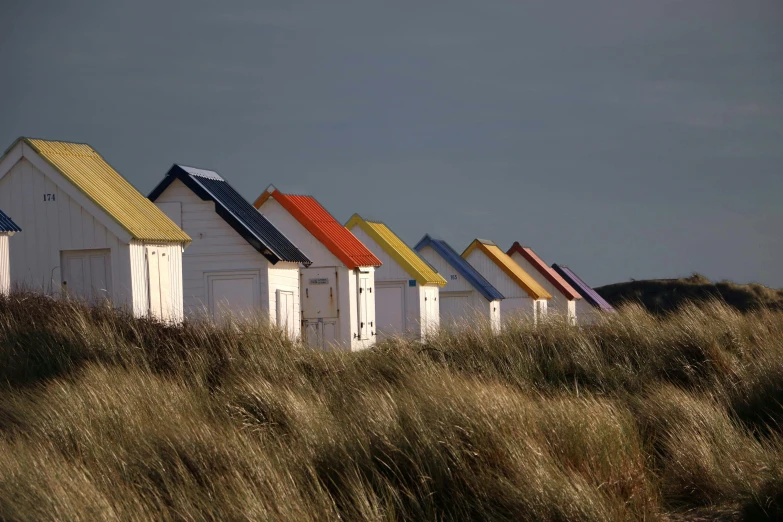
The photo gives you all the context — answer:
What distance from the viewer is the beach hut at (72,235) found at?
17203 millimetres

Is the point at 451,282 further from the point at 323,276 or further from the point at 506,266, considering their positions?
the point at 323,276

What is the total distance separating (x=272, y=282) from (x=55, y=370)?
8.92 meters

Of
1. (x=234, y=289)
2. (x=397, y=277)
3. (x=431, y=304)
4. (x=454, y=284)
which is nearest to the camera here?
(x=234, y=289)

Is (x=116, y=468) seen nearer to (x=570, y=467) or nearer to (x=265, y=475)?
(x=265, y=475)

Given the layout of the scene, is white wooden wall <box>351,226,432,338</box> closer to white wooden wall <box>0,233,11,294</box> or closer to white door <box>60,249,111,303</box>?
white door <box>60,249,111,303</box>

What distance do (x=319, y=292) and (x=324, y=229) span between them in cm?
181

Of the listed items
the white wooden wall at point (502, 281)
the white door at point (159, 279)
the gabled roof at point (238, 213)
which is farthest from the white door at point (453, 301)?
the white door at point (159, 279)

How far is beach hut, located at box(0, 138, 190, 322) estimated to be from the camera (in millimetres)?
17203

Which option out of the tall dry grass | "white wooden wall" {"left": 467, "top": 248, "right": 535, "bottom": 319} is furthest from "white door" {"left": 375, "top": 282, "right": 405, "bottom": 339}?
the tall dry grass

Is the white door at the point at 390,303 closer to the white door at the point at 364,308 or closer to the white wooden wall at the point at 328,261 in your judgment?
the white door at the point at 364,308

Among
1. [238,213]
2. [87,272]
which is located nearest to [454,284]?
[238,213]

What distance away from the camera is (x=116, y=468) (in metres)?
8.19

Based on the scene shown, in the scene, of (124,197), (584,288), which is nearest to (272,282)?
(124,197)

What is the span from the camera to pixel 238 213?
21969mm
